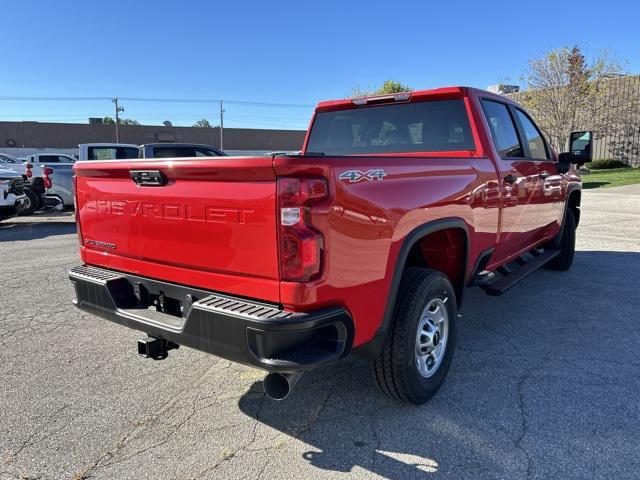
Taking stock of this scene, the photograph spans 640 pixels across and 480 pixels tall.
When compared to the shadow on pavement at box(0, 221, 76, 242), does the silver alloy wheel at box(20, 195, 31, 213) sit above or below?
above

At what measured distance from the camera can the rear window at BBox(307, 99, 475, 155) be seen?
403cm

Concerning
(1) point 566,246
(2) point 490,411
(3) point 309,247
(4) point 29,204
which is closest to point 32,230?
(4) point 29,204

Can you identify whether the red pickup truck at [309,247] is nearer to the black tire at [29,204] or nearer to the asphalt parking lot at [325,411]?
the asphalt parking lot at [325,411]

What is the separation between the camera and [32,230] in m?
A: 10.8

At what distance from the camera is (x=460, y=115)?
158 inches

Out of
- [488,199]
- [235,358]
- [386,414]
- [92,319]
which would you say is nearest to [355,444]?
[386,414]

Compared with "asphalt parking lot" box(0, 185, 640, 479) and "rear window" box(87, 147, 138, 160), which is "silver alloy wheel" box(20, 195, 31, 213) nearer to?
"rear window" box(87, 147, 138, 160)

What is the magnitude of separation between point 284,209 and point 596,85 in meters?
29.2

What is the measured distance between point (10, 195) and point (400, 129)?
9.34 m

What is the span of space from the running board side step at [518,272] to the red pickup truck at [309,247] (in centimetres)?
6

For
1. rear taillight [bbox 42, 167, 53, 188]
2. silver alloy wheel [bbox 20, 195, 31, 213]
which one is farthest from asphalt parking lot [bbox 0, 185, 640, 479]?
rear taillight [bbox 42, 167, 53, 188]

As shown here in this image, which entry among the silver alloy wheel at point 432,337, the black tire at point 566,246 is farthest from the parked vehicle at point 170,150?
the silver alloy wheel at point 432,337

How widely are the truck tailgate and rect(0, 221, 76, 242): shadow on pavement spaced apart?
25.4 feet

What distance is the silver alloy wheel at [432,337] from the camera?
10.0 ft
